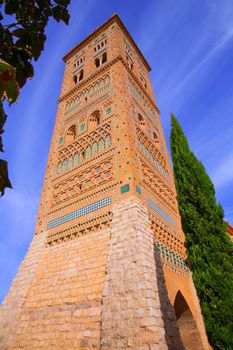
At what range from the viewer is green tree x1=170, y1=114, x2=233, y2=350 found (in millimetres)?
5133

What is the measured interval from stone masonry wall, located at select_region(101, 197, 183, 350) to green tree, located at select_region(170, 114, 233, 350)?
0.89m

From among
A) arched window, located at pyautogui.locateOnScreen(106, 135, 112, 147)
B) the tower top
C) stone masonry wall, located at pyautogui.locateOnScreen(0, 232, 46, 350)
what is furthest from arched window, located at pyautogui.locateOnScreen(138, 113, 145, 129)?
the tower top

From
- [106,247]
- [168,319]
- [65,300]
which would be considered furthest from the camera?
[106,247]

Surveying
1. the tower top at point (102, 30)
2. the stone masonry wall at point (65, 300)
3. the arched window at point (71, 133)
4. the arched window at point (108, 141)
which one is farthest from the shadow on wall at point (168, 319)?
the tower top at point (102, 30)

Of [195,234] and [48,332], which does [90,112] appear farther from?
[48,332]

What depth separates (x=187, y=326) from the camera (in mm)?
7594

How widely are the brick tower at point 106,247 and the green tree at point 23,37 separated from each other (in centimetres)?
470

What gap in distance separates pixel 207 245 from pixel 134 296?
7.20 ft

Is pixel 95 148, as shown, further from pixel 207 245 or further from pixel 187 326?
pixel 187 326

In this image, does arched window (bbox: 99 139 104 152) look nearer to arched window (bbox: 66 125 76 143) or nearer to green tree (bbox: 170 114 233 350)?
arched window (bbox: 66 125 76 143)

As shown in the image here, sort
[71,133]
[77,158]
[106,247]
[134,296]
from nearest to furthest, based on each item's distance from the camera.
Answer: [134,296]
[106,247]
[77,158]
[71,133]

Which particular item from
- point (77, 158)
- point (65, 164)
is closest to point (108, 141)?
point (77, 158)

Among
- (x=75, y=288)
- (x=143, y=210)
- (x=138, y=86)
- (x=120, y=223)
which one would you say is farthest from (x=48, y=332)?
(x=138, y=86)

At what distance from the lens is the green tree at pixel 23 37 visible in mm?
1621
